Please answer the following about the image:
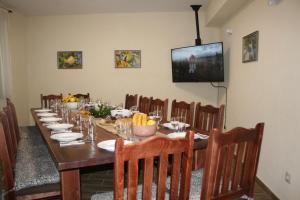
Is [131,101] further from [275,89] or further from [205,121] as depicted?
[275,89]

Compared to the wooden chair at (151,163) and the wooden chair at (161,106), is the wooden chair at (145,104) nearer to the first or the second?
the wooden chair at (161,106)

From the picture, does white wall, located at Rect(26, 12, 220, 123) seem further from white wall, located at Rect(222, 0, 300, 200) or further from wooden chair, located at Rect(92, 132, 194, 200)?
wooden chair, located at Rect(92, 132, 194, 200)

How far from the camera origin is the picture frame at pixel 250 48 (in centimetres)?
315

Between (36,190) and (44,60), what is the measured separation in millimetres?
3801

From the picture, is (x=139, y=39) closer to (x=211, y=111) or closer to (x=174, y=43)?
(x=174, y=43)

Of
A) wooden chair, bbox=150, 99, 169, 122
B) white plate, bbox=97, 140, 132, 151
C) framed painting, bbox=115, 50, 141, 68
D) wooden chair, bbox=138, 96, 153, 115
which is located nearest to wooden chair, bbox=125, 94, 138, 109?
wooden chair, bbox=138, 96, 153, 115

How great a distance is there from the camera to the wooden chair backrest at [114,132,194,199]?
45.1 inches

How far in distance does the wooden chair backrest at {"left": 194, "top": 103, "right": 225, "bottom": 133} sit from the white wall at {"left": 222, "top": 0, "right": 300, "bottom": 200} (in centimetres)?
62

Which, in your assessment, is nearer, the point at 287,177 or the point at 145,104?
the point at 287,177

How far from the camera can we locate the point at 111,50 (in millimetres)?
5148

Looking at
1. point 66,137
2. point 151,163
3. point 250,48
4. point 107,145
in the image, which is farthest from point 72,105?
point 151,163

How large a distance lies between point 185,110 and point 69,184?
1.64 metres

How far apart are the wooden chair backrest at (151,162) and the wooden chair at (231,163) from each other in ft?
0.35

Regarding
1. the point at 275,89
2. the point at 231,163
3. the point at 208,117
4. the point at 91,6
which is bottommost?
the point at 231,163
